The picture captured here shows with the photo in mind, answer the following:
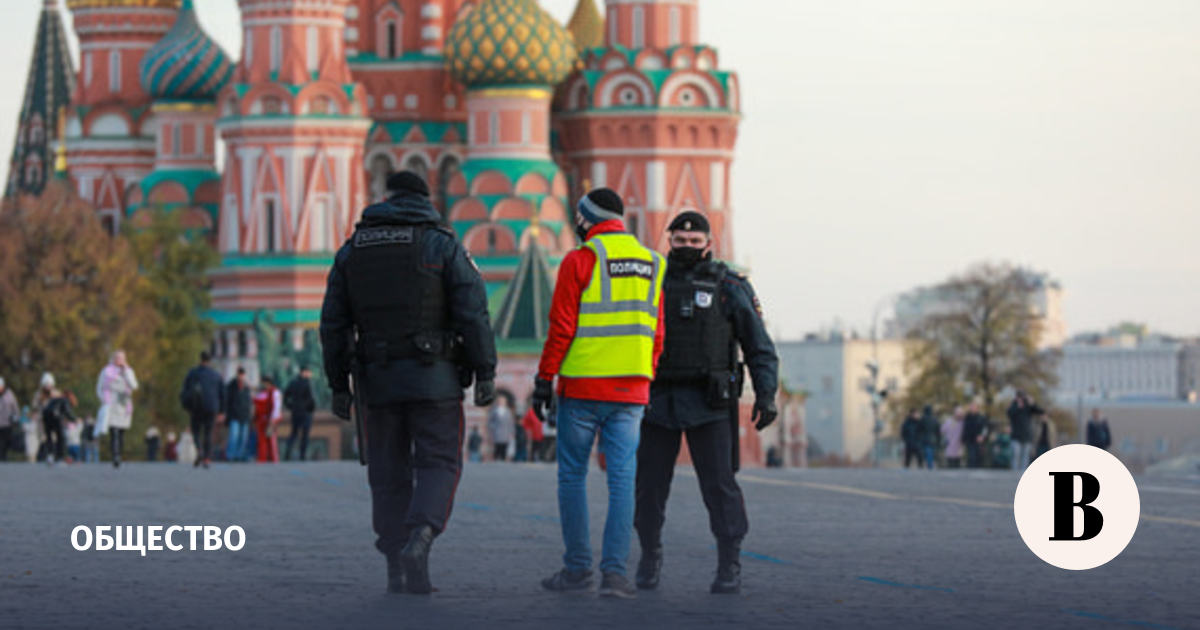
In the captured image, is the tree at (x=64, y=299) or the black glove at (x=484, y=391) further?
the tree at (x=64, y=299)

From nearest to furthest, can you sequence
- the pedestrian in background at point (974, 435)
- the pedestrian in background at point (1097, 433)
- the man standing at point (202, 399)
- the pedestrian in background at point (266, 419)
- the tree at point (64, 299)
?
the man standing at point (202, 399), the pedestrian in background at point (266, 419), the pedestrian in background at point (974, 435), the pedestrian in background at point (1097, 433), the tree at point (64, 299)

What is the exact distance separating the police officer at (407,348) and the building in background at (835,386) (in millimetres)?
146188

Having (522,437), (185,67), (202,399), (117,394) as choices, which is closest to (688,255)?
(202,399)

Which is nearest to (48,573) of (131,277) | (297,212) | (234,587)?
(234,587)

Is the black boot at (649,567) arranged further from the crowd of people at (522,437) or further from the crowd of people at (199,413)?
the crowd of people at (522,437)

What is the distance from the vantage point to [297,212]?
84.1 meters

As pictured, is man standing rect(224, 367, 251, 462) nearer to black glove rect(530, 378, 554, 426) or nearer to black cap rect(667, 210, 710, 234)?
black cap rect(667, 210, 710, 234)

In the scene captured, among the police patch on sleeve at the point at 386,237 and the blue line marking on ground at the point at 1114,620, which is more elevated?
the police patch on sleeve at the point at 386,237

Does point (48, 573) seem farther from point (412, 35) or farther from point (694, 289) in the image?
point (412, 35)

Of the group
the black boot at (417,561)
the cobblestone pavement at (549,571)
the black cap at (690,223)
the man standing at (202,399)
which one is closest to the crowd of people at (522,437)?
the man standing at (202,399)

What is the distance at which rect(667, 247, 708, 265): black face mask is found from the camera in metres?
14.3

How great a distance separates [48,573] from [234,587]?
120 centimetres

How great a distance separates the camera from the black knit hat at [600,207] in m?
A: 14.0

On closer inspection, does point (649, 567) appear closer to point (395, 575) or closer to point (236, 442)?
point (395, 575)
